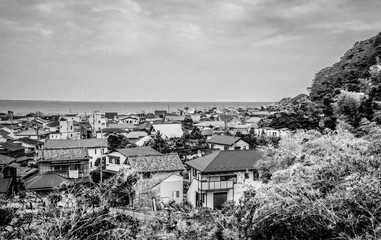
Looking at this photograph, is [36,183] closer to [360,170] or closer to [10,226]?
[10,226]

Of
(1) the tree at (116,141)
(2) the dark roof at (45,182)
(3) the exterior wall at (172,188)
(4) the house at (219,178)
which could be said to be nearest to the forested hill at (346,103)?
(4) the house at (219,178)

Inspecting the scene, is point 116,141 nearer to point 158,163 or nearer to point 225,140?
point 225,140

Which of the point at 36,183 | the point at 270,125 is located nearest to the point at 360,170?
the point at 36,183

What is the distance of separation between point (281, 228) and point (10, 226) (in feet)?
24.7

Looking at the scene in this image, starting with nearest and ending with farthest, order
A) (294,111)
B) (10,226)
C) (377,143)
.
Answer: (10,226)
(377,143)
(294,111)

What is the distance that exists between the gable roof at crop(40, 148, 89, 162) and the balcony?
426 inches

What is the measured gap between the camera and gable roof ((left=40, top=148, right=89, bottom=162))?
24.0 meters

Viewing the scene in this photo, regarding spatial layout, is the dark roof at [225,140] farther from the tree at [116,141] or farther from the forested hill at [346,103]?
the tree at [116,141]

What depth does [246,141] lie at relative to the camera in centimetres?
3734

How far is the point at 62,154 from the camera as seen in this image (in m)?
24.8

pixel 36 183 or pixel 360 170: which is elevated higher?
pixel 360 170

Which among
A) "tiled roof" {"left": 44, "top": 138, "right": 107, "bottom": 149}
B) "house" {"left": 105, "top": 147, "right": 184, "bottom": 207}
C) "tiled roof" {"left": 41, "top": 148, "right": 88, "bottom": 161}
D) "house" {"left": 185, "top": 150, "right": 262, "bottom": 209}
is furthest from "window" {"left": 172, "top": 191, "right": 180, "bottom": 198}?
"tiled roof" {"left": 44, "top": 138, "right": 107, "bottom": 149}

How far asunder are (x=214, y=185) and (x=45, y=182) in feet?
39.2

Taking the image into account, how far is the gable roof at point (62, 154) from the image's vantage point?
24.0 meters
